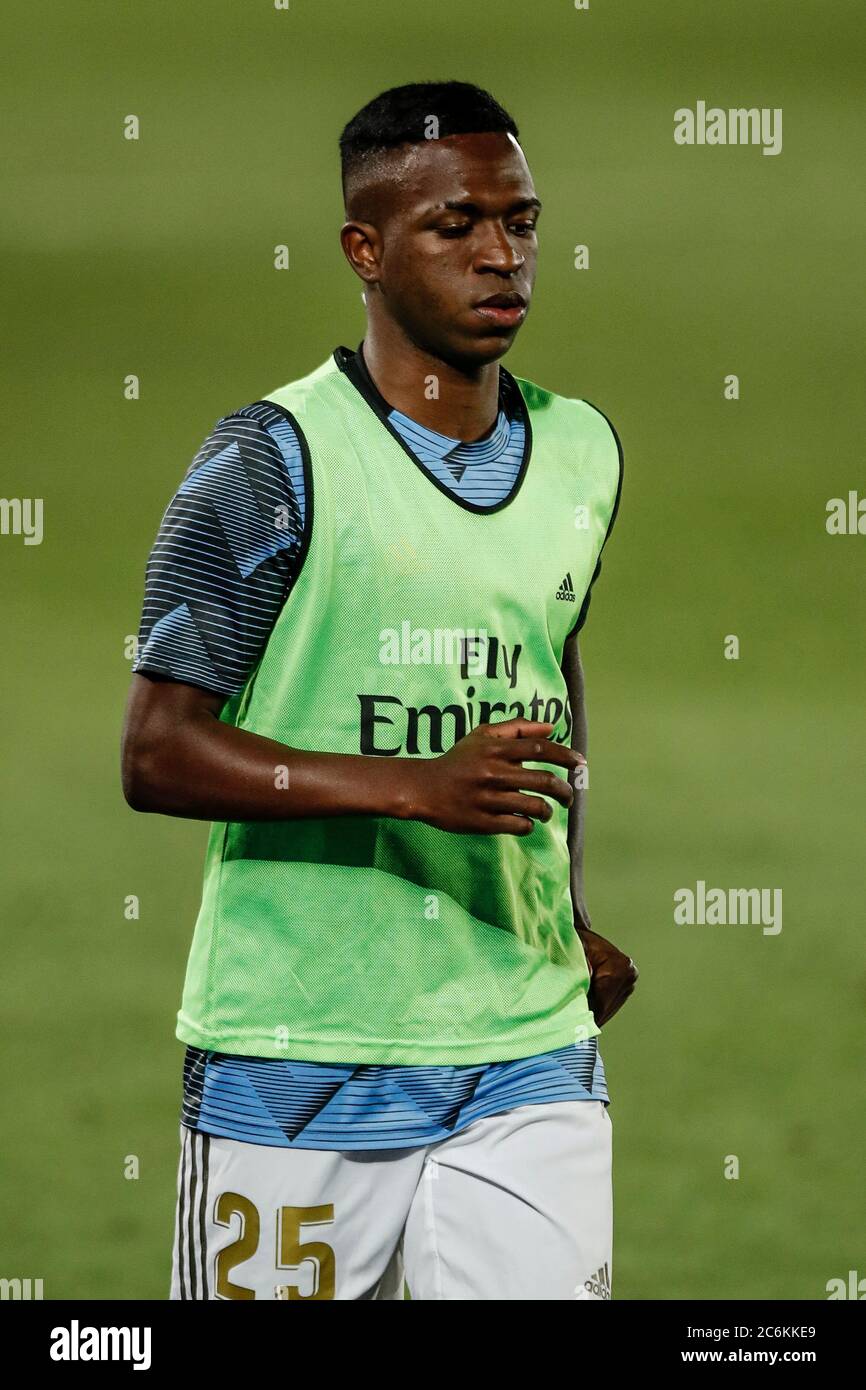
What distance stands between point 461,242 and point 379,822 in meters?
0.67

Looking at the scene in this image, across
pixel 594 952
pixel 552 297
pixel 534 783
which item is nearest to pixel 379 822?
pixel 534 783

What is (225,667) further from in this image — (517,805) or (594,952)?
(594,952)

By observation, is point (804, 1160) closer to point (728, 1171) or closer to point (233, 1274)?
point (728, 1171)

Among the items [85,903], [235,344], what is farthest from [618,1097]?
[235,344]

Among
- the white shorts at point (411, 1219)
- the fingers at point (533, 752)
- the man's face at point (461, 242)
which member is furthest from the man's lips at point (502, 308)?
the white shorts at point (411, 1219)

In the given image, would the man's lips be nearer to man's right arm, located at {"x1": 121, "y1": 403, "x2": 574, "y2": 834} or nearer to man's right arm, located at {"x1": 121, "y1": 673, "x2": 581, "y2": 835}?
man's right arm, located at {"x1": 121, "y1": 403, "x2": 574, "y2": 834}

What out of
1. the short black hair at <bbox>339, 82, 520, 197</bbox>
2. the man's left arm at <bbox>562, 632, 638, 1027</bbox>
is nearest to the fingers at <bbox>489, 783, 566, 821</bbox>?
the man's left arm at <bbox>562, 632, 638, 1027</bbox>

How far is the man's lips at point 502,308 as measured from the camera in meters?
2.37

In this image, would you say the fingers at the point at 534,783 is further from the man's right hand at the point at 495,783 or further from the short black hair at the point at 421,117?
the short black hair at the point at 421,117

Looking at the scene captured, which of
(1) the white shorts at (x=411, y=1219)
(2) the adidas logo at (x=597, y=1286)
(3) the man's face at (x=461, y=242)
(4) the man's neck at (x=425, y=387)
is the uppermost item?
(3) the man's face at (x=461, y=242)

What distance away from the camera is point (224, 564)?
2.24 meters

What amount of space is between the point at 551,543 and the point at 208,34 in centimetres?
1033

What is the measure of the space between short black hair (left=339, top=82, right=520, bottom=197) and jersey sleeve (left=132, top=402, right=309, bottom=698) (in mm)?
429

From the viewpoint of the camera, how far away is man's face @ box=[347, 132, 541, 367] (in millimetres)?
2365
